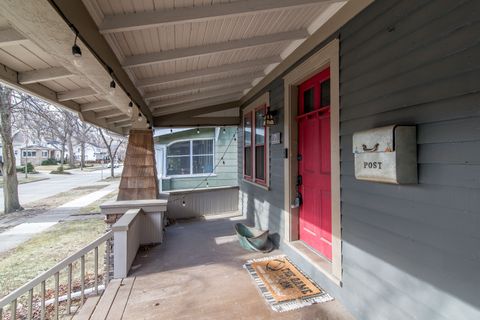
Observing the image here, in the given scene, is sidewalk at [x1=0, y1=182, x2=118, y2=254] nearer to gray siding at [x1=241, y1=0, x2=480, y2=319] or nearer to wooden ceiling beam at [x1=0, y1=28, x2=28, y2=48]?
wooden ceiling beam at [x1=0, y1=28, x2=28, y2=48]

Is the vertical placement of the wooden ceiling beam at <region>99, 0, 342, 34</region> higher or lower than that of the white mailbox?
higher

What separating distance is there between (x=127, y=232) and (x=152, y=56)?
6.61ft

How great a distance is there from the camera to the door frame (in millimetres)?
2320

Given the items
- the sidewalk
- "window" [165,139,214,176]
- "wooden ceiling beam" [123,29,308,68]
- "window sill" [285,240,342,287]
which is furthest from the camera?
"window" [165,139,214,176]

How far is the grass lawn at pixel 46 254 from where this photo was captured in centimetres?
398

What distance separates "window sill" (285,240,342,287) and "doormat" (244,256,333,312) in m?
0.18

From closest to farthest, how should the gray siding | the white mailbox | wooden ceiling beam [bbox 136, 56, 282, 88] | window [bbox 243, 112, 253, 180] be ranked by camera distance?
the gray siding < the white mailbox < wooden ceiling beam [bbox 136, 56, 282, 88] < window [bbox 243, 112, 253, 180]

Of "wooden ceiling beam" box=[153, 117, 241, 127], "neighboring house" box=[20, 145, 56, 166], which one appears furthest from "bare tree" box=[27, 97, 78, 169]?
"neighboring house" box=[20, 145, 56, 166]

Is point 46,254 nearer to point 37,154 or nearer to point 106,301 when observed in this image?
point 106,301

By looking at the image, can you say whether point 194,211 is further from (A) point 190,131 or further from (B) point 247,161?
(A) point 190,131

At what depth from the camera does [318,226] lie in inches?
115

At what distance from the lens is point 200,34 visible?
8.04ft

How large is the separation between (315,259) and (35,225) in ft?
25.2

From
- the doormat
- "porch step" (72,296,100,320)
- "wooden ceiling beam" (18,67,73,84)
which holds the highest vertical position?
"wooden ceiling beam" (18,67,73,84)
